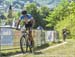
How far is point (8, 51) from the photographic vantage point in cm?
1406

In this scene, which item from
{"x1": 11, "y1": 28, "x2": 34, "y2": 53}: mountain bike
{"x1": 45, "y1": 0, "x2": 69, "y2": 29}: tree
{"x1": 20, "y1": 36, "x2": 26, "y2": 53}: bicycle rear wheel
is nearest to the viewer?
{"x1": 11, "y1": 28, "x2": 34, "y2": 53}: mountain bike

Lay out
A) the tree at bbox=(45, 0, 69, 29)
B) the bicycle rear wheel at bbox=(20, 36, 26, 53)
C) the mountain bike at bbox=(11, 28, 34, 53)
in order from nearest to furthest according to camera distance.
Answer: the mountain bike at bbox=(11, 28, 34, 53), the bicycle rear wheel at bbox=(20, 36, 26, 53), the tree at bbox=(45, 0, 69, 29)

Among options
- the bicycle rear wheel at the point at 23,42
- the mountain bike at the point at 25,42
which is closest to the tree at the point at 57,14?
the mountain bike at the point at 25,42

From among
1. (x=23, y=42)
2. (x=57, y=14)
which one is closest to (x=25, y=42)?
(x=23, y=42)

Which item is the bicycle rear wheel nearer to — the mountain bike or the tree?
the mountain bike

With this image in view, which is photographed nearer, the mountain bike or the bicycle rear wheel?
the mountain bike

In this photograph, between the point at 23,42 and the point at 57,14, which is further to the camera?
the point at 57,14

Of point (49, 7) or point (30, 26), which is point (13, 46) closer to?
point (30, 26)

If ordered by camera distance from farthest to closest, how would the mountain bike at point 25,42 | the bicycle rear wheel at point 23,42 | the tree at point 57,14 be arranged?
the tree at point 57,14 < the bicycle rear wheel at point 23,42 < the mountain bike at point 25,42

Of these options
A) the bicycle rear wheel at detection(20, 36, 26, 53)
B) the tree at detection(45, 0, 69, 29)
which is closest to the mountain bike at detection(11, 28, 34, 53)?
the bicycle rear wheel at detection(20, 36, 26, 53)

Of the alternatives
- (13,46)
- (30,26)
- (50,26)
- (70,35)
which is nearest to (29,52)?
(30,26)

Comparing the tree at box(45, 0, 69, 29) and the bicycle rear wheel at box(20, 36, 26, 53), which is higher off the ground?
the bicycle rear wheel at box(20, 36, 26, 53)

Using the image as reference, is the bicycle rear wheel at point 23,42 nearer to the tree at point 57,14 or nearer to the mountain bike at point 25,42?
the mountain bike at point 25,42

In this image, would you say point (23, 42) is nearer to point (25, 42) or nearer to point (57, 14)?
point (25, 42)
